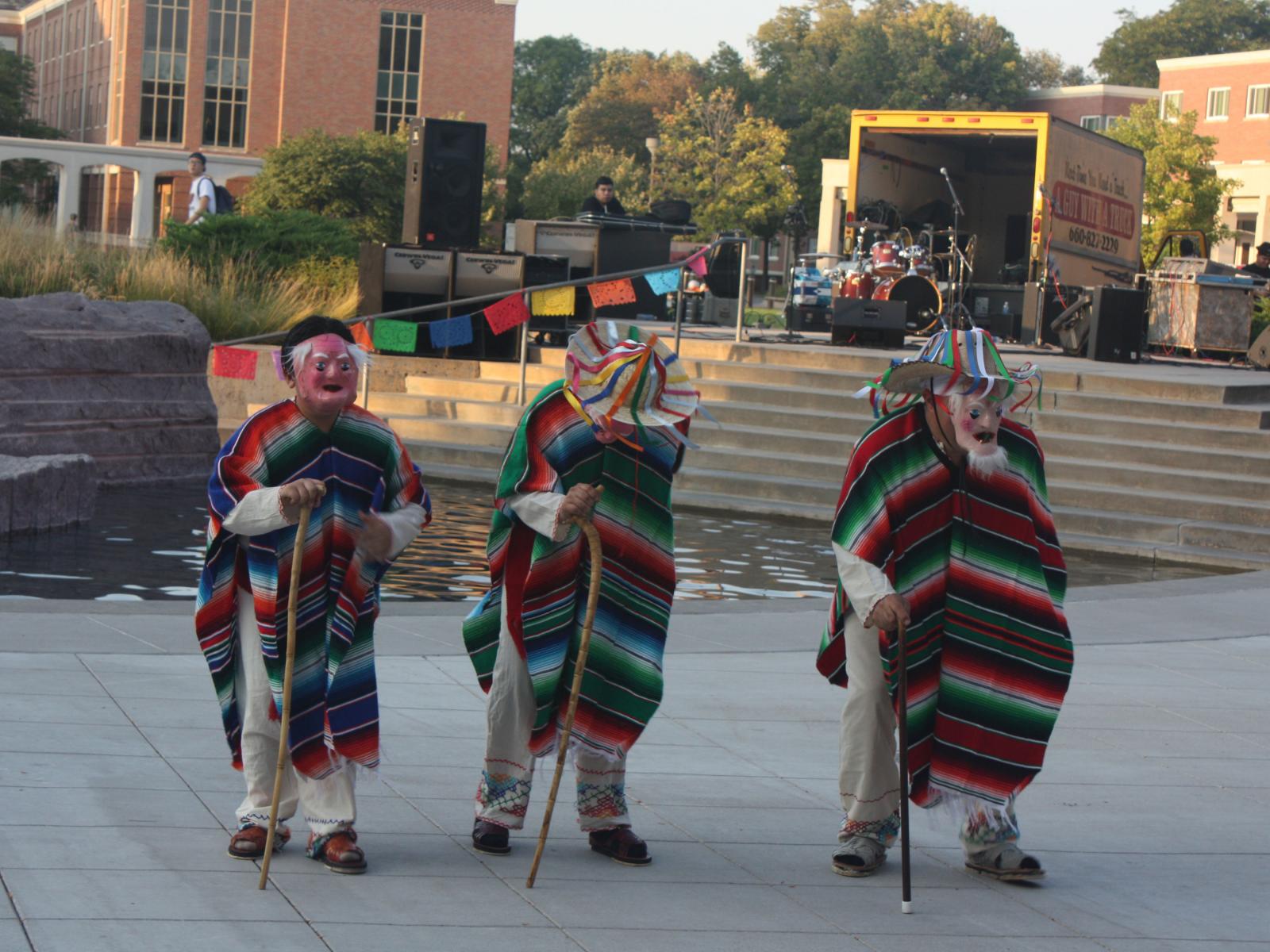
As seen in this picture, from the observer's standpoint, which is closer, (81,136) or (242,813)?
(242,813)

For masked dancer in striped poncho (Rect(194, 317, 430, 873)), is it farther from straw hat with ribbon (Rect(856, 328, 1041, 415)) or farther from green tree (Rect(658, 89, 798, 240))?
green tree (Rect(658, 89, 798, 240))

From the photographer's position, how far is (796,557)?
12.8 m

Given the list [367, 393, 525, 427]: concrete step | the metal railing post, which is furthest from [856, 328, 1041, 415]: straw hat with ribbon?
the metal railing post

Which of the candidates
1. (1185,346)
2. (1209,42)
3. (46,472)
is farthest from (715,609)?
(1209,42)

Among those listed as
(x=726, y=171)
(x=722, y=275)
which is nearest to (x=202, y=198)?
(x=722, y=275)

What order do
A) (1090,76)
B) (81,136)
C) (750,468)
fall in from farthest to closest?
(1090,76) < (81,136) < (750,468)

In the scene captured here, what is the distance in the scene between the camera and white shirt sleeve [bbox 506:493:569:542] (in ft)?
16.8

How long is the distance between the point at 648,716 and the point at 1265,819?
2.46 meters

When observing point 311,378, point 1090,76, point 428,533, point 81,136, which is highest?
point 1090,76

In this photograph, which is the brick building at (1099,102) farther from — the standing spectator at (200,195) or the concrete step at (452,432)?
the concrete step at (452,432)

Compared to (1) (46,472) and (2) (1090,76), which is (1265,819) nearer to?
(1) (46,472)

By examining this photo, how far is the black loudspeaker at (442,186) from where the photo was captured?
2167cm

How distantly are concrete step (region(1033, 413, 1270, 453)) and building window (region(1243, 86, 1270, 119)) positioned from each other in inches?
2201

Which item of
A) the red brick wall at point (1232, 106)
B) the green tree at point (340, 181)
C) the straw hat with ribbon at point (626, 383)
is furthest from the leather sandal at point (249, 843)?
the red brick wall at point (1232, 106)
